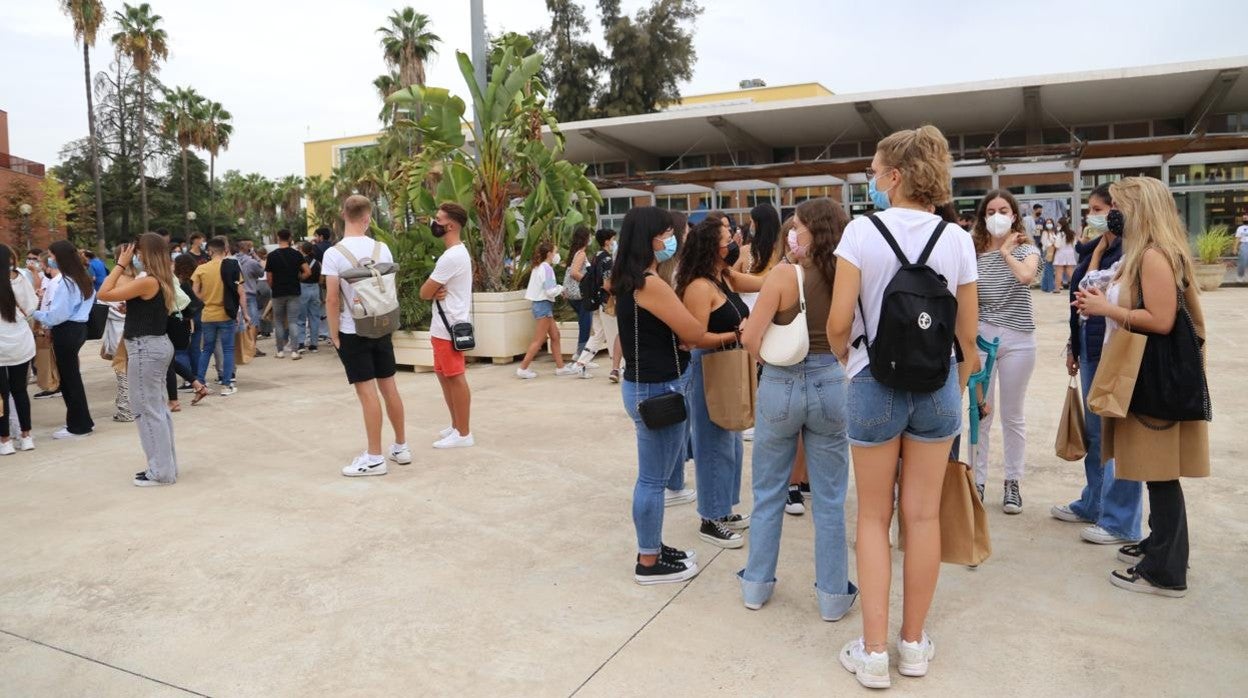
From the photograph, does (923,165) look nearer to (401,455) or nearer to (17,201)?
(401,455)

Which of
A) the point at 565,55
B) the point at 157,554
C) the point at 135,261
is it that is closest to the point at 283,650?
the point at 157,554

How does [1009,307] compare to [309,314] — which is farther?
[309,314]

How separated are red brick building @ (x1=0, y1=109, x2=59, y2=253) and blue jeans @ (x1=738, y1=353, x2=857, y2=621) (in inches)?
1642

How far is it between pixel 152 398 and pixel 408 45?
39.0 m

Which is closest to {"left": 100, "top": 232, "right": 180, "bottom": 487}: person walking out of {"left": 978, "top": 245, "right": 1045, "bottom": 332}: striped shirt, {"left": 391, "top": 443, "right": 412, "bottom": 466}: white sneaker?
{"left": 391, "top": 443, "right": 412, "bottom": 466}: white sneaker

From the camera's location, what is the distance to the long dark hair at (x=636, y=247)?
12.3 feet

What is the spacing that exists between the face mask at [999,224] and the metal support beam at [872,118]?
1826cm

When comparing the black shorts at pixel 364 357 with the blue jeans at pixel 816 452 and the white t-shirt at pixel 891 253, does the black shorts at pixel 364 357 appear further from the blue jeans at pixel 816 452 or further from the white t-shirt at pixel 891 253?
the white t-shirt at pixel 891 253

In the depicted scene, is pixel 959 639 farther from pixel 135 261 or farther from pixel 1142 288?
pixel 135 261

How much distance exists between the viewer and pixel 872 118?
76.1ft

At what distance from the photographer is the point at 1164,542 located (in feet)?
11.8

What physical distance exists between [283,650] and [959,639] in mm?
2632

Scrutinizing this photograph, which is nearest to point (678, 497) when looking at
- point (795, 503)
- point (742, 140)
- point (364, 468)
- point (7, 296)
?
point (795, 503)

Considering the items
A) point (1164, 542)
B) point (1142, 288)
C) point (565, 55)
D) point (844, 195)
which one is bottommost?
point (1164, 542)
